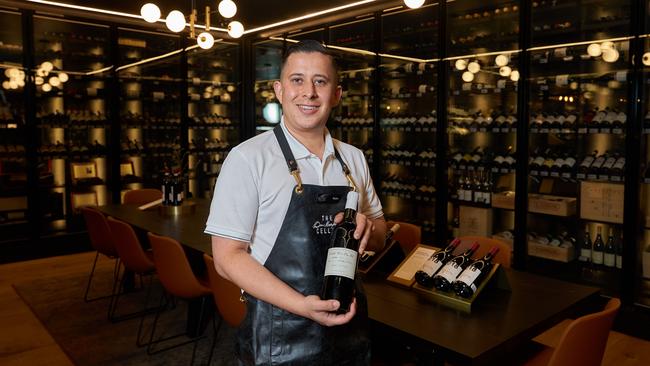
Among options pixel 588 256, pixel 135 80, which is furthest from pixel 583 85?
pixel 135 80

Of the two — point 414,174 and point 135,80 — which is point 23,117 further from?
point 414,174

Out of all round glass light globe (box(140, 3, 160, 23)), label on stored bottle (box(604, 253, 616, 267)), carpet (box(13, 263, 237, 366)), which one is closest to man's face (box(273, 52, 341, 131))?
carpet (box(13, 263, 237, 366))

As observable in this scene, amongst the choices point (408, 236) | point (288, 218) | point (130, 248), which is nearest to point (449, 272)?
point (288, 218)

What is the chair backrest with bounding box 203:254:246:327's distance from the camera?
8.02 ft

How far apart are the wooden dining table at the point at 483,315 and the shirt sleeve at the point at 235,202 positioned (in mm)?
746

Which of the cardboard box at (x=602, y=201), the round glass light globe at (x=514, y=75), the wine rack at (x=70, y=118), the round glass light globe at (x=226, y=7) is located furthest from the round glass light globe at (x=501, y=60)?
the wine rack at (x=70, y=118)

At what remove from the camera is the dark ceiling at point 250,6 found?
5.56m

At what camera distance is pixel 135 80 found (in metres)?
6.79

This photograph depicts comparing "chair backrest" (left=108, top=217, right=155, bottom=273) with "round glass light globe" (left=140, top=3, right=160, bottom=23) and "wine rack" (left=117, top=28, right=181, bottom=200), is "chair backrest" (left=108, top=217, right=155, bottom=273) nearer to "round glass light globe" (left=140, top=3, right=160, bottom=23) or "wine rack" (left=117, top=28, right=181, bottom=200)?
"round glass light globe" (left=140, top=3, right=160, bottom=23)

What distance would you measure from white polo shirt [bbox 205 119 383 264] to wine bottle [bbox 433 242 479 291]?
80cm

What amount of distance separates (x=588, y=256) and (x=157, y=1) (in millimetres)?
4816

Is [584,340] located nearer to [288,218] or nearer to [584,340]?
[584,340]

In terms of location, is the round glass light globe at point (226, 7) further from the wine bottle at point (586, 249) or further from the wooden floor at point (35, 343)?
the wine bottle at point (586, 249)

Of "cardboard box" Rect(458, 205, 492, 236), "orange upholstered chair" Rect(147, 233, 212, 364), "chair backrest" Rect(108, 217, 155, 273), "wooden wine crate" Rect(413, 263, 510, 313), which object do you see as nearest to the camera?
"wooden wine crate" Rect(413, 263, 510, 313)
